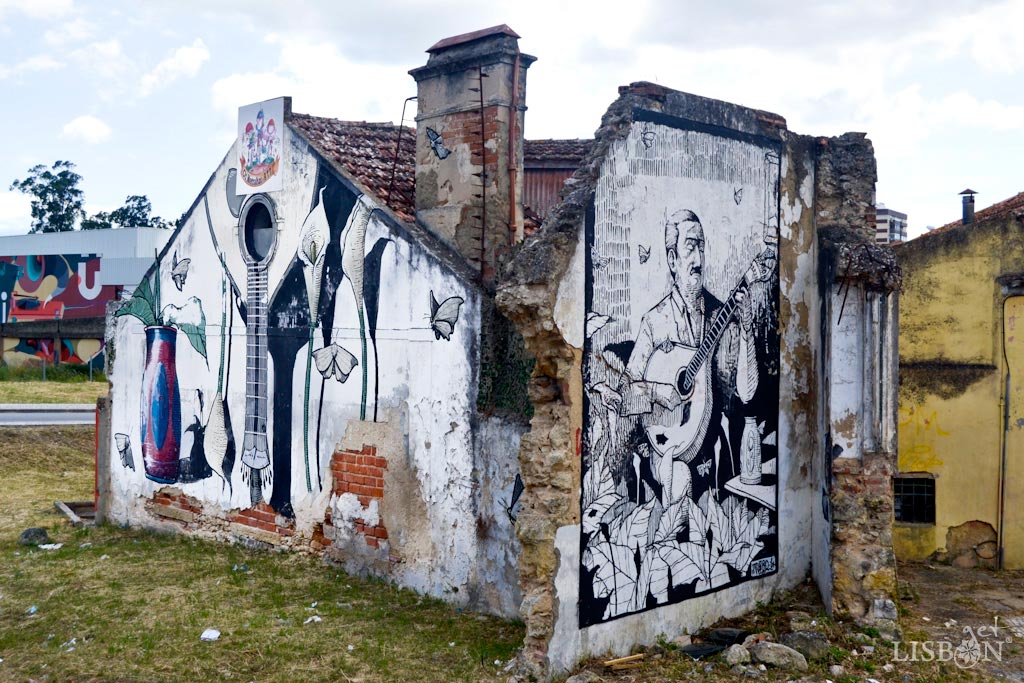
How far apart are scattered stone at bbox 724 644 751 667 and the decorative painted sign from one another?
693 centimetres

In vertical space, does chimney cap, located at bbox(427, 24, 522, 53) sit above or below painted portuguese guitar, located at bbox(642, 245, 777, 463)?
above

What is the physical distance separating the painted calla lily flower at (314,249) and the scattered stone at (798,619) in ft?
18.8

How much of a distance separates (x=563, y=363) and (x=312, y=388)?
4123 mm

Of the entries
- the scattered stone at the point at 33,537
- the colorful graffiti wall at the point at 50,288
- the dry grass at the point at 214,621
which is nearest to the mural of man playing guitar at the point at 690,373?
the dry grass at the point at 214,621

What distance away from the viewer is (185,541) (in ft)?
39.0

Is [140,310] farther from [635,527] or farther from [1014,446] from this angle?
[1014,446]

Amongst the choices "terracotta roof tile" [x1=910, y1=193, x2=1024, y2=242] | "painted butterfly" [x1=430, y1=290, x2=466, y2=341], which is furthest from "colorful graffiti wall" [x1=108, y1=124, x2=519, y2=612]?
"terracotta roof tile" [x1=910, y1=193, x2=1024, y2=242]

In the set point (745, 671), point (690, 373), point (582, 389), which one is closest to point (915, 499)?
point (690, 373)

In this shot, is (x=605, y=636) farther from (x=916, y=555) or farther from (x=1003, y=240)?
(x=1003, y=240)

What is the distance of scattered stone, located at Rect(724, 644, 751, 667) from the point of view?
7496mm

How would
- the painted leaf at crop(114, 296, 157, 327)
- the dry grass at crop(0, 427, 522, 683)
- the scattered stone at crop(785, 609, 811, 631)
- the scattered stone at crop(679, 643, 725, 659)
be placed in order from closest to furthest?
the dry grass at crop(0, 427, 522, 683) < the scattered stone at crop(679, 643, 725, 659) < the scattered stone at crop(785, 609, 811, 631) < the painted leaf at crop(114, 296, 157, 327)

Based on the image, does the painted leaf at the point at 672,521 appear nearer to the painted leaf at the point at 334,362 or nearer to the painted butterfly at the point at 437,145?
the painted leaf at the point at 334,362

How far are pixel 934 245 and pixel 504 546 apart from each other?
6.42 meters

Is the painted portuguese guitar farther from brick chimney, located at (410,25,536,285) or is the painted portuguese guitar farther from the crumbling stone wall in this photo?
brick chimney, located at (410,25,536,285)
